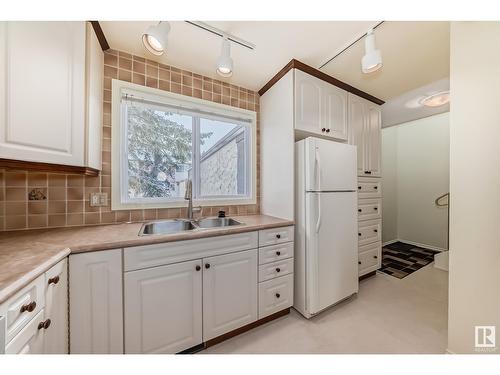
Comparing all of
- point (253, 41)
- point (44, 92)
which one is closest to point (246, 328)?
point (44, 92)

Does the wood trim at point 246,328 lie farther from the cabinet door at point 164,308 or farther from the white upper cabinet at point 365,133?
the white upper cabinet at point 365,133

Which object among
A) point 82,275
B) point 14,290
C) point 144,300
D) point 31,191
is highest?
point 31,191

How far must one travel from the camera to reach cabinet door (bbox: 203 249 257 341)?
130cm

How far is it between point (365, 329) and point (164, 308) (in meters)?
1.56

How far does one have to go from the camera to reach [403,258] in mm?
3037

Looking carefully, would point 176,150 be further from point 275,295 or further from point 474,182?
point 474,182

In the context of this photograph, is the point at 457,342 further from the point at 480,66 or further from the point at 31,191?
the point at 31,191

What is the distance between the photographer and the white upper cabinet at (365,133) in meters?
2.23

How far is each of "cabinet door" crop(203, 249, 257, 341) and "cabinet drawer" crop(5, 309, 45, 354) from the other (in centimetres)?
75

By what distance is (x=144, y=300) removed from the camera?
3.64 ft

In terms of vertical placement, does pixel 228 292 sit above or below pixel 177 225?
below

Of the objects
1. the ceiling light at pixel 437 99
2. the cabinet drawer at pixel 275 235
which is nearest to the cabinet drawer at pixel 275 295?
the cabinet drawer at pixel 275 235

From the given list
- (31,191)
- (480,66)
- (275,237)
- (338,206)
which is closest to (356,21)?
(480,66)
